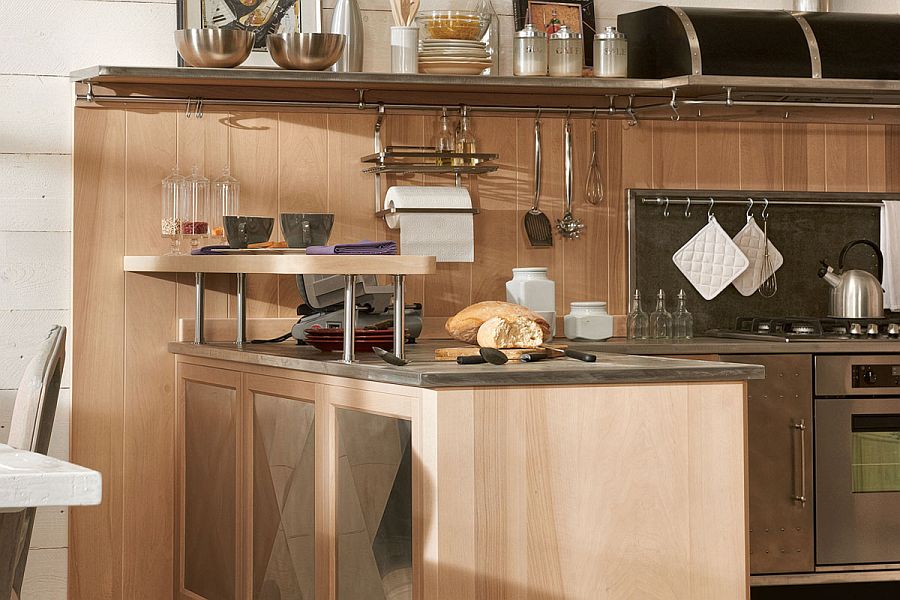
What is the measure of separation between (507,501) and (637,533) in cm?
27

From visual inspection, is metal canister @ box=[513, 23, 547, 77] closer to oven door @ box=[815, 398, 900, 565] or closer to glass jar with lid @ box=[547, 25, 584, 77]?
glass jar with lid @ box=[547, 25, 584, 77]

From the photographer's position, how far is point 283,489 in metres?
2.63

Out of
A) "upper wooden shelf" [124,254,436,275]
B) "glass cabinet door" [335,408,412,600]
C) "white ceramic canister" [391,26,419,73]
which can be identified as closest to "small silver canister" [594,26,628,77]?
"white ceramic canister" [391,26,419,73]

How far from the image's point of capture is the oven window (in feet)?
11.0

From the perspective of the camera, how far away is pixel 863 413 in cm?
336

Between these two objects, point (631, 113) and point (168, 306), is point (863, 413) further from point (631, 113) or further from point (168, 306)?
point (168, 306)

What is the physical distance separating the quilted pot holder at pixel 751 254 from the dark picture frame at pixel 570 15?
0.77m

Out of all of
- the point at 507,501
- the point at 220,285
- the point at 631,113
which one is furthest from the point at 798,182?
the point at 507,501

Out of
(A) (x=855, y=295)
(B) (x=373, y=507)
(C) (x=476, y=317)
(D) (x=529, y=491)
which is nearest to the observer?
(D) (x=529, y=491)

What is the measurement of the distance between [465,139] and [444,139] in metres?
0.07

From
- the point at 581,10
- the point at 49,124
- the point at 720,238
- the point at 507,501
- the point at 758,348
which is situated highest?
the point at 581,10

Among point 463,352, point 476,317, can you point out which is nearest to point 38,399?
point 463,352

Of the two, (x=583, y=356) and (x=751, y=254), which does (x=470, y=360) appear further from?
(x=751, y=254)

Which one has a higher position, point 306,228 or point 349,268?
point 306,228
